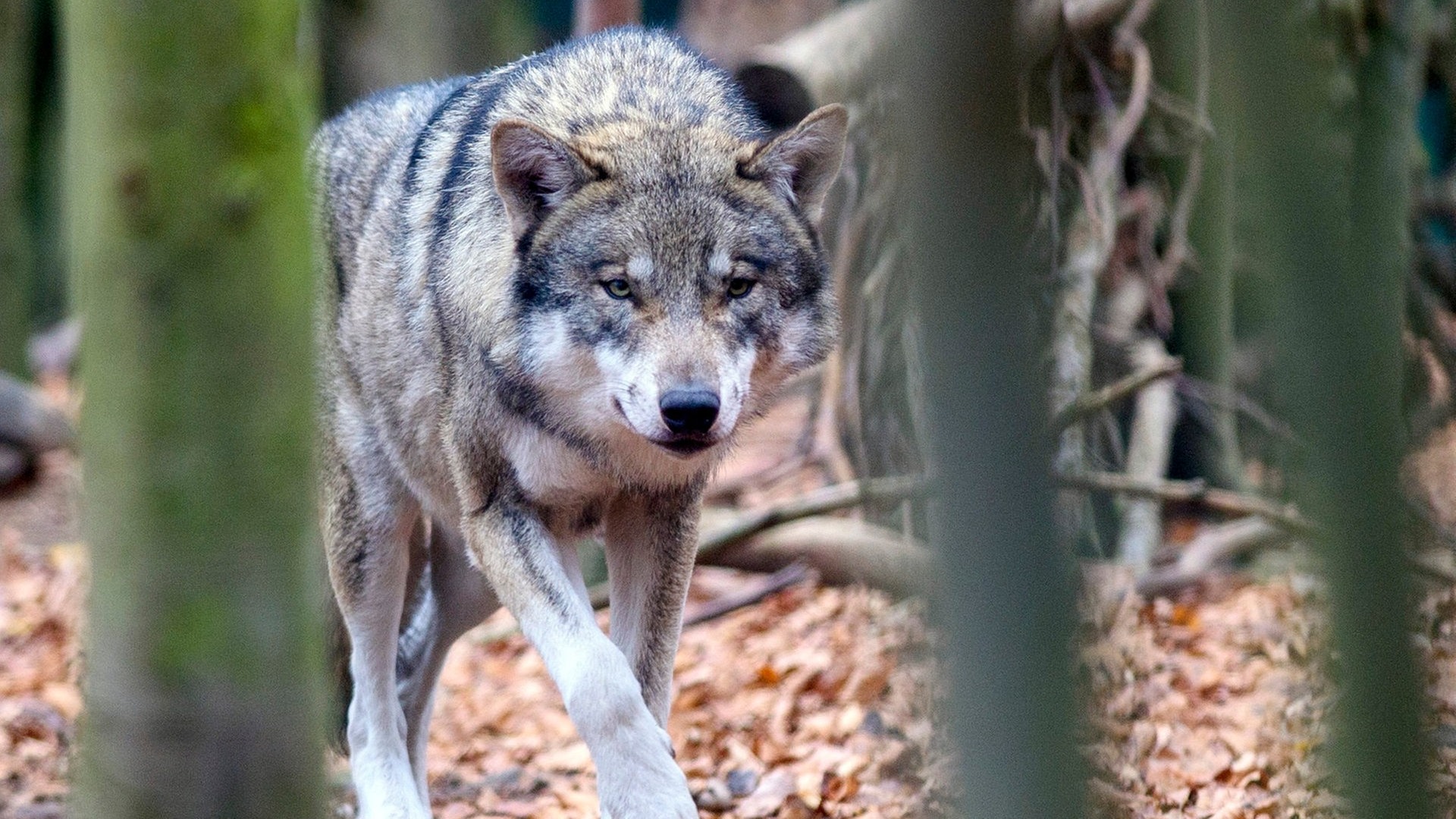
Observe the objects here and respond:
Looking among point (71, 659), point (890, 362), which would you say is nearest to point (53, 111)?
point (71, 659)

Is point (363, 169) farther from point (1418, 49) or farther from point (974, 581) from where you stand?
point (1418, 49)

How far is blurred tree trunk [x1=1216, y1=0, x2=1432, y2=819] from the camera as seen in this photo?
6.29 ft

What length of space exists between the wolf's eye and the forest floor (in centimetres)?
109

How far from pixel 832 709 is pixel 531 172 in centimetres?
275

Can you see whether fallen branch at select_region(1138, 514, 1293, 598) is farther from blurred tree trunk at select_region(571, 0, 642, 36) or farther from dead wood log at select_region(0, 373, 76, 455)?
dead wood log at select_region(0, 373, 76, 455)

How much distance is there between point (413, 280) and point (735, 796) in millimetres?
2039

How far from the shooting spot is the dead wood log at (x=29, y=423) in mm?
10055

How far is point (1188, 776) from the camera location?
4.71 m

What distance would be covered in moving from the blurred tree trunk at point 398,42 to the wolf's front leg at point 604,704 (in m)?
6.18

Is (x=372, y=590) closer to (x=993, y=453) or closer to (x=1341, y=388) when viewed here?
(x=993, y=453)

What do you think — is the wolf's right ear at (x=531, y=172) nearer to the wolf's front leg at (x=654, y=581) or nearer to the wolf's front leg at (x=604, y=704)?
the wolf's front leg at (x=654, y=581)

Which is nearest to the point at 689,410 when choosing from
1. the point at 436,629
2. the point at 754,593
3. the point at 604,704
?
the point at 604,704

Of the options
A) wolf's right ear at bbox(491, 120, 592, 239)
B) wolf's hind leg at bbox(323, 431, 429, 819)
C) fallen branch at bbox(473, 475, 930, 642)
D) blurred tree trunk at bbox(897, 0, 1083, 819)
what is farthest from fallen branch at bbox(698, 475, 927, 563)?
blurred tree trunk at bbox(897, 0, 1083, 819)

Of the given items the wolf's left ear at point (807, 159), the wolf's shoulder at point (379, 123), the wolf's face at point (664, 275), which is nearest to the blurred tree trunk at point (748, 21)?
the wolf's shoulder at point (379, 123)
